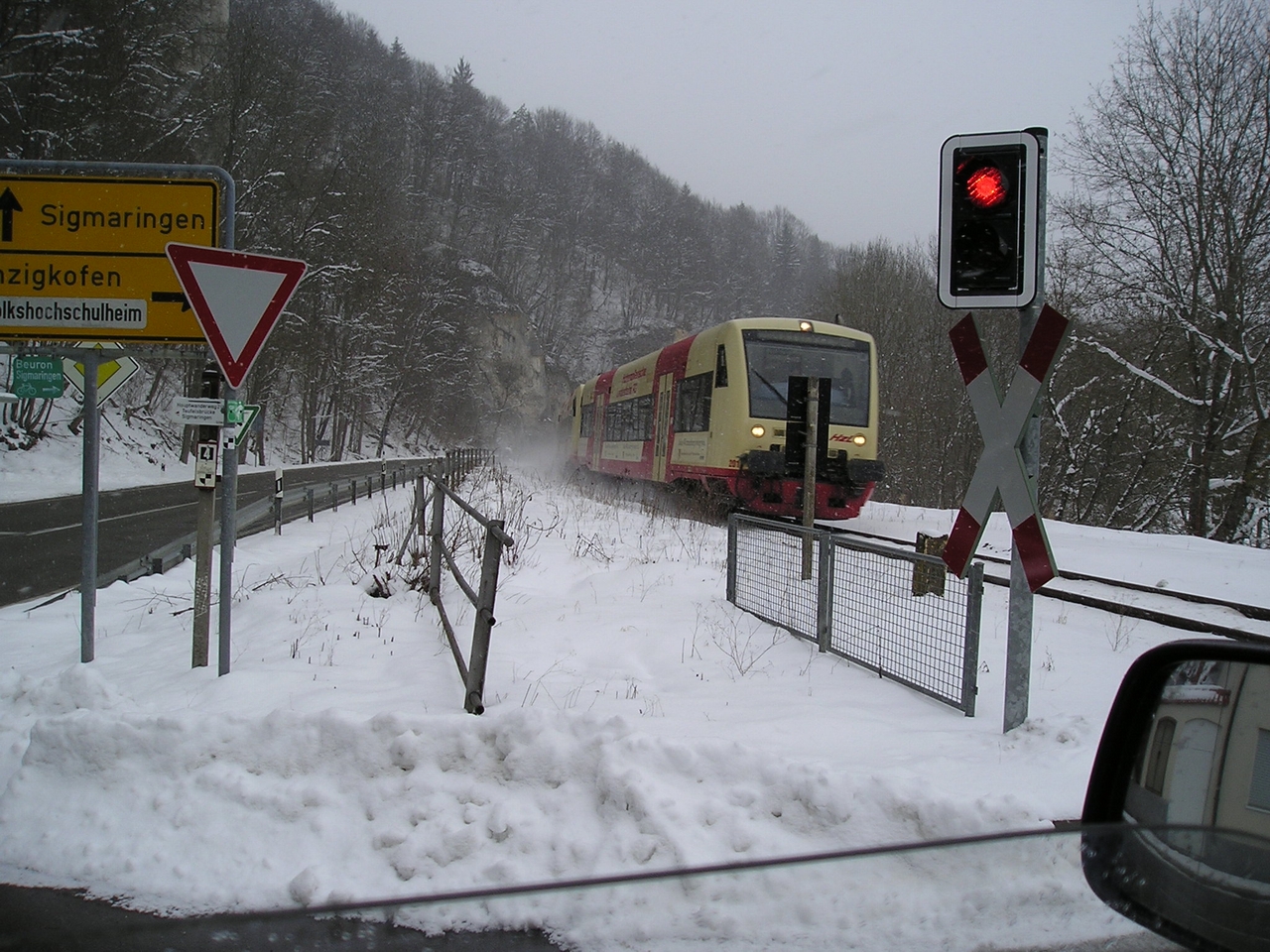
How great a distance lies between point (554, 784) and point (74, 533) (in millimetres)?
13893

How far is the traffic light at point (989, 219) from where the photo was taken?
4.37 metres

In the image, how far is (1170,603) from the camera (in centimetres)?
889

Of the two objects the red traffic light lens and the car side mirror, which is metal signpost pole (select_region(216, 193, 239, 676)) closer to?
the red traffic light lens

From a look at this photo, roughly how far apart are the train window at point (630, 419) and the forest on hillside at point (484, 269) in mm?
5243

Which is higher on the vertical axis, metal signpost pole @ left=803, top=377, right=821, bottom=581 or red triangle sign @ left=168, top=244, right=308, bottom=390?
red triangle sign @ left=168, top=244, right=308, bottom=390

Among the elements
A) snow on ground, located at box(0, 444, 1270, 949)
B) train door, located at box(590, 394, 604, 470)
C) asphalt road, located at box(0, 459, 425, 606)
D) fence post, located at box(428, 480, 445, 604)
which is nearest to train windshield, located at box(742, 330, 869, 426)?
fence post, located at box(428, 480, 445, 604)

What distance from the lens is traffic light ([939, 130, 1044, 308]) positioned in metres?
4.37

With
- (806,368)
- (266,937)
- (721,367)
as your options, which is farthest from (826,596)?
(806,368)

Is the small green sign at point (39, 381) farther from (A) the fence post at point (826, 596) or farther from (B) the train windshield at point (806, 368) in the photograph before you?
(A) the fence post at point (826, 596)

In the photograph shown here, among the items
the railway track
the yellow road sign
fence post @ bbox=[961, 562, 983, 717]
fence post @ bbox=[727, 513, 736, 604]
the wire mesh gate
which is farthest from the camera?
fence post @ bbox=[727, 513, 736, 604]

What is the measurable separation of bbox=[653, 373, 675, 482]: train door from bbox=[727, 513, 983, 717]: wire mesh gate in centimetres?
931

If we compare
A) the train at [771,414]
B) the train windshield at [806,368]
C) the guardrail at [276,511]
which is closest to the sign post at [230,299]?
the guardrail at [276,511]

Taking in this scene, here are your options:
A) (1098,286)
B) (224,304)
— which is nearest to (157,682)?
(224,304)

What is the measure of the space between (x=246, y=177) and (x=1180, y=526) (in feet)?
98.1
